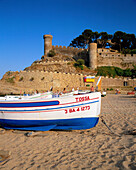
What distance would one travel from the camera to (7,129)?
6707 mm

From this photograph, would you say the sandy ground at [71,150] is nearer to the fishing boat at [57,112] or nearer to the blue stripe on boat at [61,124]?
the blue stripe on boat at [61,124]

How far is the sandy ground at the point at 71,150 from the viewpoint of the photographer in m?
3.36

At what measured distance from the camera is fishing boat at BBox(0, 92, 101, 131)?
5.90 meters

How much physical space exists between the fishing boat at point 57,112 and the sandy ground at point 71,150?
36 cm

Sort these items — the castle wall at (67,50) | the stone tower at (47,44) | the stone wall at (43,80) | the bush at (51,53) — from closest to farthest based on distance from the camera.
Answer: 1. the stone wall at (43,80)
2. the bush at (51,53)
3. the castle wall at (67,50)
4. the stone tower at (47,44)

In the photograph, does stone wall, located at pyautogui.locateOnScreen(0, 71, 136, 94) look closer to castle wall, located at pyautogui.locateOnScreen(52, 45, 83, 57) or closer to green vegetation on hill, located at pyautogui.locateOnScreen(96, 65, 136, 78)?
green vegetation on hill, located at pyautogui.locateOnScreen(96, 65, 136, 78)

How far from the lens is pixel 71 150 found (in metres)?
4.16

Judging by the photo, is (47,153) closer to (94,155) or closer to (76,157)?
(76,157)

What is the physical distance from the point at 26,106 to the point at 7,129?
1.66m

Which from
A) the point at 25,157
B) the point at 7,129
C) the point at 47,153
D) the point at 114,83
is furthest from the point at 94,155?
the point at 114,83

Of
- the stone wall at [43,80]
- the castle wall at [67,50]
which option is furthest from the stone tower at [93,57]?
the stone wall at [43,80]

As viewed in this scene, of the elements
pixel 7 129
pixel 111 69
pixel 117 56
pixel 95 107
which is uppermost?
pixel 117 56

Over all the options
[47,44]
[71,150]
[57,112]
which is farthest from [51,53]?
[71,150]

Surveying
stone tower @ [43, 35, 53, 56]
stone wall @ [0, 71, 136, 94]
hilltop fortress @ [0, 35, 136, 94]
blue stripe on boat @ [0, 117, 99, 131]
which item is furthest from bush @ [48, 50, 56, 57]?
blue stripe on boat @ [0, 117, 99, 131]
